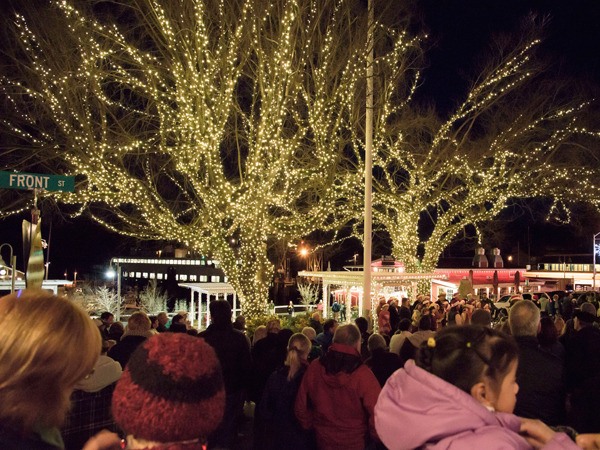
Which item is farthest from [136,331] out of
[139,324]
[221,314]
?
[221,314]

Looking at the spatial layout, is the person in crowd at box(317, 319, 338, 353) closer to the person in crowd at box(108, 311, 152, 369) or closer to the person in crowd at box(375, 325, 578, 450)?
the person in crowd at box(108, 311, 152, 369)

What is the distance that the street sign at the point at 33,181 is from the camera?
654cm

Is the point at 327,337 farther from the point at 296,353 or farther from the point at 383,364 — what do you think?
the point at 296,353

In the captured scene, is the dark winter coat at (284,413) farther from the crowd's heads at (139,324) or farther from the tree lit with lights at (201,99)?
the tree lit with lights at (201,99)

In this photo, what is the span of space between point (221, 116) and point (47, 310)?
12.8 metres

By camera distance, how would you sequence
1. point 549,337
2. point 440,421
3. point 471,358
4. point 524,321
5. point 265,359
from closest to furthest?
point 440,421 < point 471,358 < point 524,321 < point 549,337 < point 265,359

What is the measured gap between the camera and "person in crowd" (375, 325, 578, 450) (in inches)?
75.9

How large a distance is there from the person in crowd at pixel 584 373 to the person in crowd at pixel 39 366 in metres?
2.85

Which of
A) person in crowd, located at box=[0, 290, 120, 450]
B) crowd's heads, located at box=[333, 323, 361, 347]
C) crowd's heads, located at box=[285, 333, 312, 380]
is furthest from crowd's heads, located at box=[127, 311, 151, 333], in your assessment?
person in crowd, located at box=[0, 290, 120, 450]

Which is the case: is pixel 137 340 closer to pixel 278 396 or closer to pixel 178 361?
pixel 278 396

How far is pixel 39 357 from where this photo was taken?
6.12 feet

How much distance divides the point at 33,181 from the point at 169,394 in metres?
5.80

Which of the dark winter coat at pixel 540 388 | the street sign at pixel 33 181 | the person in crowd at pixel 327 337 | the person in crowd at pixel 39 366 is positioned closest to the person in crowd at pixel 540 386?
the dark winter coat at pixel 540 388

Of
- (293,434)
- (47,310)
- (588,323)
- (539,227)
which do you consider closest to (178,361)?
(47,310)
